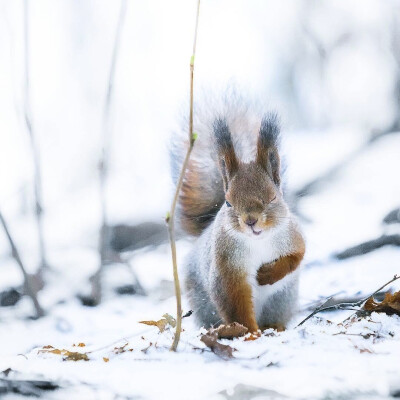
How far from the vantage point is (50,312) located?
1.72 meters

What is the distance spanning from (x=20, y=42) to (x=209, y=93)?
25.9 inches

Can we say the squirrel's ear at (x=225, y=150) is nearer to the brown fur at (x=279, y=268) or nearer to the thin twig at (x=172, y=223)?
the brown fur at (x=279, y=268)

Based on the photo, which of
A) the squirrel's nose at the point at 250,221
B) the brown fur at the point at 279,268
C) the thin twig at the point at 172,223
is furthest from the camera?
the brown fur at the point at 279,268

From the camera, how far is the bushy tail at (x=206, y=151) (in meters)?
1.43

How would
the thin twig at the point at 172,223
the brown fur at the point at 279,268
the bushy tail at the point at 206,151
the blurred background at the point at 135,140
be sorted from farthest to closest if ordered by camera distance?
the blurred background at the point at 135,140 → the bushy tail at the point at 206,151 → the brown fur at the point at 279,268 → the thin twig at the point at 172,223

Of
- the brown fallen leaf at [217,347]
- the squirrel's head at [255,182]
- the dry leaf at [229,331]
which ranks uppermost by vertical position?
the squirrel's head at [255,182]

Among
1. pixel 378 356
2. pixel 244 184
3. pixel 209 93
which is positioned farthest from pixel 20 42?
pixel 378 356

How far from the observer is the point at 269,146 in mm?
1123

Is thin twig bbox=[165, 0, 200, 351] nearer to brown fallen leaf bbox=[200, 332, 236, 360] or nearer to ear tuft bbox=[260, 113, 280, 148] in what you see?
brown fallen leaf bbox=[200, 332, 236, 360]

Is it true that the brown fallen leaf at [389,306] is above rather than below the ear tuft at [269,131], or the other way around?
below

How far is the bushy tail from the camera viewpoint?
143cm

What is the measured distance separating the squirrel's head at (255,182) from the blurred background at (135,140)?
0.59 m

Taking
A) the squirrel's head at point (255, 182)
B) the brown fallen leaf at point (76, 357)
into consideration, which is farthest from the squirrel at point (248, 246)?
the brown fallen leaf at point (76, 357)

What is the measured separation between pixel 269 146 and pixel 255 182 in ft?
0.27
